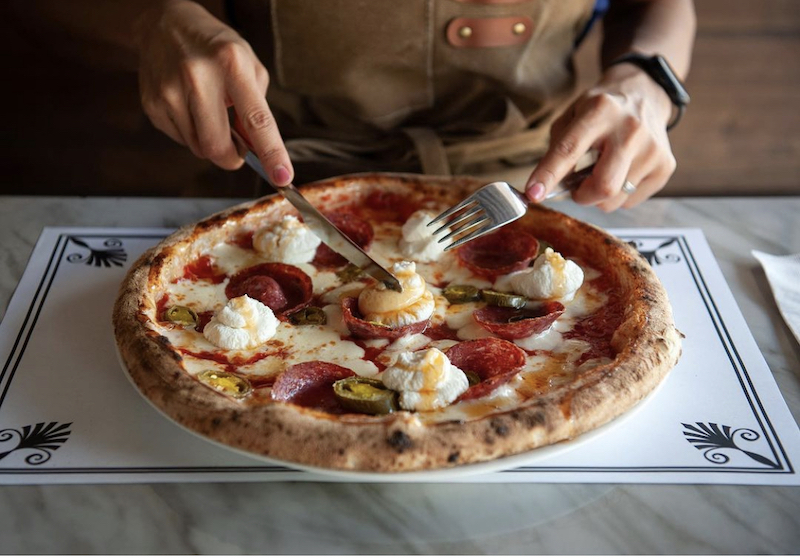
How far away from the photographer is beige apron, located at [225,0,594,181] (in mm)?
2436

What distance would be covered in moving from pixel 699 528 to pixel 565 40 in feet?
5.38

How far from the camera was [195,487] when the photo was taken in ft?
5.08

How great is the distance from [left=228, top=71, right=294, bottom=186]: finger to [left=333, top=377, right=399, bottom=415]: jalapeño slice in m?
0.55

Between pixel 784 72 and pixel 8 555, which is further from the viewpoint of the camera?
pixel 784 72

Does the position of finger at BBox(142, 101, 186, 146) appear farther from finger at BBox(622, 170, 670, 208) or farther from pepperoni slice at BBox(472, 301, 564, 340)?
finger at BBox(622, 170, 670, 208)

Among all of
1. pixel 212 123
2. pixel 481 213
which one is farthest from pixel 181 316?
pixel 481 213

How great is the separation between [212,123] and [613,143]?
37.1 inches

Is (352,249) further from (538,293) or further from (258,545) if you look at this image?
(258,545)

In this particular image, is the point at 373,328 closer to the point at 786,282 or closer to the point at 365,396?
the point at 365,396

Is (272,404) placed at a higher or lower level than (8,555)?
higher

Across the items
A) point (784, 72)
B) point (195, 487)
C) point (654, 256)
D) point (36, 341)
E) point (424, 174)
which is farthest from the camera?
point (784, 72)

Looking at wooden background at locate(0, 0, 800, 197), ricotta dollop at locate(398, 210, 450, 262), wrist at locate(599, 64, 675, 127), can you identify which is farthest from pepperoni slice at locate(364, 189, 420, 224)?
wooden background at locate(0, 0, 800, 197)

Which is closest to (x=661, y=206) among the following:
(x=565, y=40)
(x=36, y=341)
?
(x=565, y=40)

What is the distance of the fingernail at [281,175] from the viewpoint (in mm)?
1913
